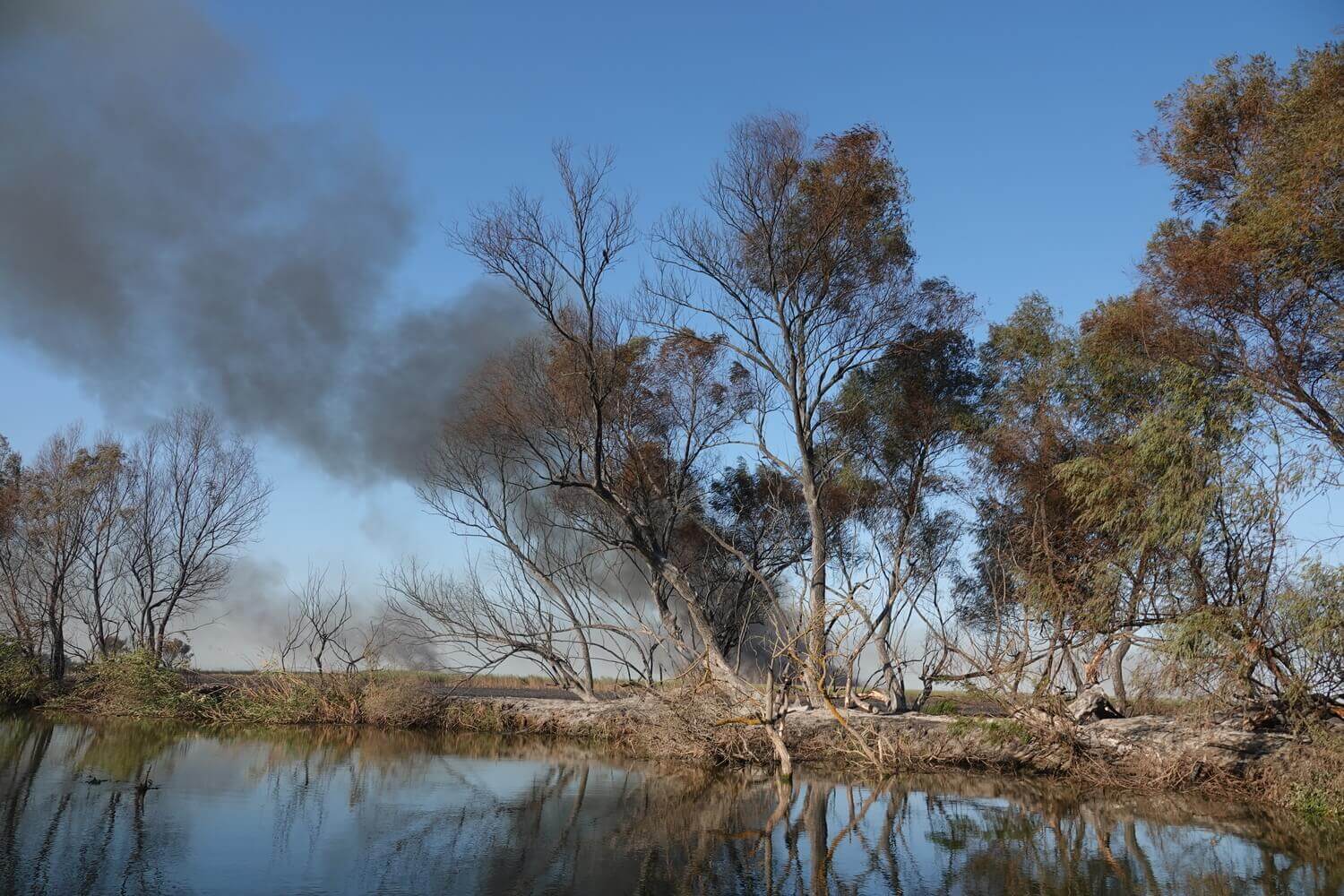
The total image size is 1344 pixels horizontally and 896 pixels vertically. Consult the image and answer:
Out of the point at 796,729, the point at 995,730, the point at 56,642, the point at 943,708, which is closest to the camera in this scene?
the point at 995,730

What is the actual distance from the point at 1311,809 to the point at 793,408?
9834mm

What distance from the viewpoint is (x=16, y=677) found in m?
19.6

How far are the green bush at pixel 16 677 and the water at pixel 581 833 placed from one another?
8577mm

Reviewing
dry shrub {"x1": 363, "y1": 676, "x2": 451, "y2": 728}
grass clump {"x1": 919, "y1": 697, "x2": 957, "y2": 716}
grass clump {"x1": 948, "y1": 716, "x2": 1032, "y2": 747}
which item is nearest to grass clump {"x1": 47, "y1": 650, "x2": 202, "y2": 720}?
dry shrub {"x1": 363, "y1": 676, "x2": 451, "y2": 728}

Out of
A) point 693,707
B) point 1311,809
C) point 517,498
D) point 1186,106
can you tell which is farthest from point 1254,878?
point 517,498

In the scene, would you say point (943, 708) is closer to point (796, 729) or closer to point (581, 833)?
point (796, 729)

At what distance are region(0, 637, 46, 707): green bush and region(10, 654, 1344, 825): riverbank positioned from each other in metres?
0.32

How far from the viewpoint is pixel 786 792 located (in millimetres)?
10453

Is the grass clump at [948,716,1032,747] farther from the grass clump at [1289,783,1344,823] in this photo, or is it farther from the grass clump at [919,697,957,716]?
the grass clump at [919,697,957,716]

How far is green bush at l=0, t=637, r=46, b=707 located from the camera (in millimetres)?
19391

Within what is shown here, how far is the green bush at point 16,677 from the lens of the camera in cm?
1939

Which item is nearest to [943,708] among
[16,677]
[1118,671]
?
[1118,671]

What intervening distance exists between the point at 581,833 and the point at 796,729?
742 centimetres

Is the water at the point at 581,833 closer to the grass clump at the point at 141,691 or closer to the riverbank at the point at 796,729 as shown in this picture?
the riverbank at the point at 796,729
